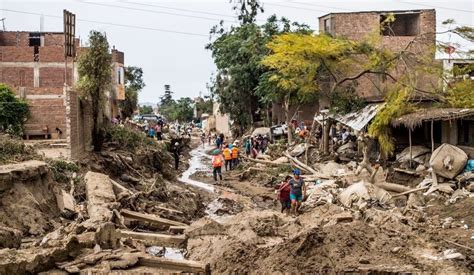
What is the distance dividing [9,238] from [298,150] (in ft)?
73.7

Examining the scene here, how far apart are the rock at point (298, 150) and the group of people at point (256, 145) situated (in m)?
2.71

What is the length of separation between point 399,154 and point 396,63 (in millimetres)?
5267

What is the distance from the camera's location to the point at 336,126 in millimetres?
34969

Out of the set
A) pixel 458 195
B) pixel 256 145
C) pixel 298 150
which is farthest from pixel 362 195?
pixel 256 145

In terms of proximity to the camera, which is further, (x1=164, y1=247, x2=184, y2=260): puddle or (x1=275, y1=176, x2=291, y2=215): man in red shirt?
(x1=275, y1=176, x2=291, y2=215): man in red shirt

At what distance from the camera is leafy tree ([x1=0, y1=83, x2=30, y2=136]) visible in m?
26.0

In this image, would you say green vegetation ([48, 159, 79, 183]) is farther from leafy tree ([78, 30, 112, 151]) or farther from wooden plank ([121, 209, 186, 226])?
leafy tree ([78, 30, 112, 151])

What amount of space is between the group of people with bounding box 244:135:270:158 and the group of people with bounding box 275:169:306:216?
16.0 meters

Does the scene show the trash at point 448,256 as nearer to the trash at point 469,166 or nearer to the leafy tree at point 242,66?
the trash at point 469,166

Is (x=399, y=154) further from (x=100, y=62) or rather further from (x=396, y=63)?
(x=100, y=62)

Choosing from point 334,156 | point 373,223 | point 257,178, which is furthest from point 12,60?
point 373,223

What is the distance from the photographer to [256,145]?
116 ft

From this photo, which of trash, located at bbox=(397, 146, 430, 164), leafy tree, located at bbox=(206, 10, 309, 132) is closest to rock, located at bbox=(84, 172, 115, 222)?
trash, located at bbox=(397, 146, 430, 164)

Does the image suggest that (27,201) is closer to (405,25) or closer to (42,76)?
(42,76)
